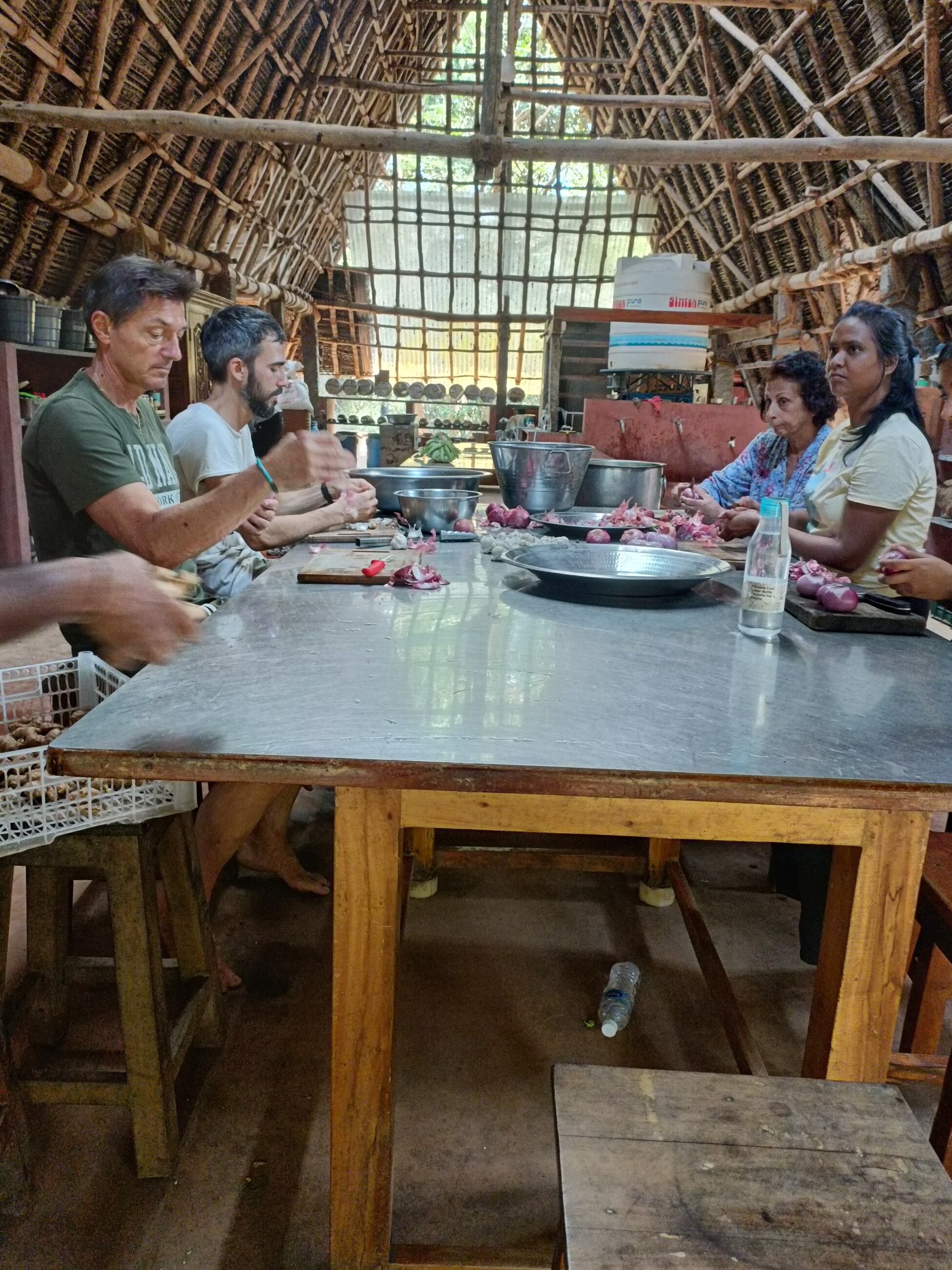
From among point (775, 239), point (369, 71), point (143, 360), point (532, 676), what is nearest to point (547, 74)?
point (369, 71)

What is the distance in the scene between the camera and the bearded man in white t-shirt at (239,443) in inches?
104

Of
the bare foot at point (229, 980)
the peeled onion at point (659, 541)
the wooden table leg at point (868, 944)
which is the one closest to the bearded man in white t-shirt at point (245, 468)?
the bare foot at point (229, 980)

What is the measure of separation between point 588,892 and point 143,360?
81.7 inches

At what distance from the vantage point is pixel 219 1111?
1.77 meters

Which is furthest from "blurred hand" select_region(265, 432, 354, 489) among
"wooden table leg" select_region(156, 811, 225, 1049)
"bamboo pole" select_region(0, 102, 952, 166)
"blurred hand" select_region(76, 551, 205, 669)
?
"bamboo pole" select_region(0, 102, 952, 166)

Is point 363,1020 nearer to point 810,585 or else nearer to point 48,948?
point 48,948

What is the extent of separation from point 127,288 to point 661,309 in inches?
228

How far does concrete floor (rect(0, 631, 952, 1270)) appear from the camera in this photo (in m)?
1.52

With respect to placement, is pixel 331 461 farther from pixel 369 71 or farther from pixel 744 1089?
pixel 369 71

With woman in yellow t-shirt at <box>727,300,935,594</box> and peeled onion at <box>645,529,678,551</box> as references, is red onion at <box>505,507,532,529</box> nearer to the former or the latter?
peeled onion at <box>645,529,678,551</box>

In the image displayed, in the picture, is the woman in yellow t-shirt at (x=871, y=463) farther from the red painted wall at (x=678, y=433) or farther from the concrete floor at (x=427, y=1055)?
the red painted wall at (x=678, y=433)

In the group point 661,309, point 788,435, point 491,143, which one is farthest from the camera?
point 661,309

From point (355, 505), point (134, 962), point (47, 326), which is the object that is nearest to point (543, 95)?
point (47, 326)

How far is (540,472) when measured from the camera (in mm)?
3150
